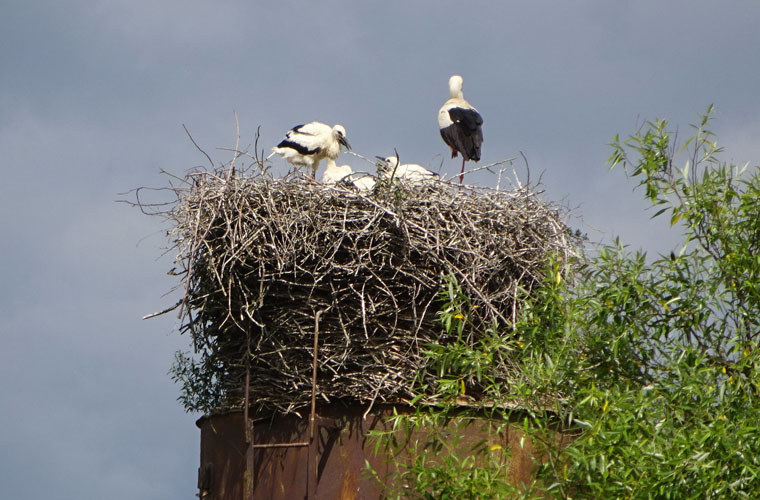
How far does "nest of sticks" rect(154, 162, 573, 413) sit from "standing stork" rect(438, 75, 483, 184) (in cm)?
363

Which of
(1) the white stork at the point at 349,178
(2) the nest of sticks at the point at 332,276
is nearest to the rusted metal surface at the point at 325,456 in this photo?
(2) the nest of sticks at the point at 332,276

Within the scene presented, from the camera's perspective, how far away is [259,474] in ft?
26.0

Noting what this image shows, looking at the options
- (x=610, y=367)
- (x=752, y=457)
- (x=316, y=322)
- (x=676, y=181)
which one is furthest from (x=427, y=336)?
(x=752, y=457)

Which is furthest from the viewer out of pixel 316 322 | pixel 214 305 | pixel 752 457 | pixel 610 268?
pixel 214 305

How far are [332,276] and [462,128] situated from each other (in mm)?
4410

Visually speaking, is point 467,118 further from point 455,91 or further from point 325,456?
point 325,456

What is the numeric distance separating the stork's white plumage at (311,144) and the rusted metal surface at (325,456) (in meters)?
4.17

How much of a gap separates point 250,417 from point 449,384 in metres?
1.57

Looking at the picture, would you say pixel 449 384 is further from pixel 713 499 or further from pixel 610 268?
pixel 713 499

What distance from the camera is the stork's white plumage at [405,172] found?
28.2 feet

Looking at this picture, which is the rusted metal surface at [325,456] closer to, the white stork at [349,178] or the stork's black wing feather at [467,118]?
the white stork at [349,178]

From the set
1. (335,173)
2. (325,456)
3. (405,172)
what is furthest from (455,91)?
(325,456)

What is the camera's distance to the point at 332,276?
26.8 feet

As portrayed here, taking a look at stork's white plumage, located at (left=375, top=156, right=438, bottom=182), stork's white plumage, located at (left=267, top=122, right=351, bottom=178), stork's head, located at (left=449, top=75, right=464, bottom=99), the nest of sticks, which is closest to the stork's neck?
stork's head, located at (left=449, top=75, right=464, bottom=99)
